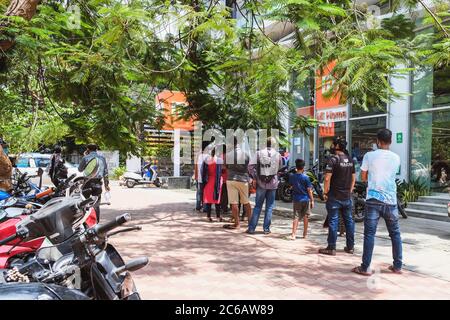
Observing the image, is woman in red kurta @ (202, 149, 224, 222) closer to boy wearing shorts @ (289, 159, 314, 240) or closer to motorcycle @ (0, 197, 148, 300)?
boy wearing shorts @ (289, 159, 314, 240)

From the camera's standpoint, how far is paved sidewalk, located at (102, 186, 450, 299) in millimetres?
4457

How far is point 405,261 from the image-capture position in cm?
593

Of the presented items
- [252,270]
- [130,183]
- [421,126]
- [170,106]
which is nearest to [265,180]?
[252,270]

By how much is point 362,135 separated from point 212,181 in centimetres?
668

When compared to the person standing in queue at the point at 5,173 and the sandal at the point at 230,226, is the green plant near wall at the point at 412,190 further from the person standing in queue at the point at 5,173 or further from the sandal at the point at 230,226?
the person standing in queue at the point at 5,173

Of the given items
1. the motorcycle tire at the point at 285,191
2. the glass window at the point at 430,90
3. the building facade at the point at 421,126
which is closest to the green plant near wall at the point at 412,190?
the building facade at the point at 421,126

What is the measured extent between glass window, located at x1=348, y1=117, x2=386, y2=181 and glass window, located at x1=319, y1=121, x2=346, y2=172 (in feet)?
1.66

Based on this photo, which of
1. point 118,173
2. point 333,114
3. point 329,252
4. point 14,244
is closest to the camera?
point 14,244

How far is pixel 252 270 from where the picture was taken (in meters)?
5.30

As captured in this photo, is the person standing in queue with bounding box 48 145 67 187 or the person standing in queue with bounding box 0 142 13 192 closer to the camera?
the person standing in queue with bounding box 0 142 13 192

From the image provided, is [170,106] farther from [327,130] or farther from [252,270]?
[327,130]

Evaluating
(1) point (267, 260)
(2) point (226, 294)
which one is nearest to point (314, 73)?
(1) point (267, 260)

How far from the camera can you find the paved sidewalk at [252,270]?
4.46 m

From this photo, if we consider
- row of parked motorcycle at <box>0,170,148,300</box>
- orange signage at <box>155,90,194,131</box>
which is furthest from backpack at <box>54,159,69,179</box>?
row of parked motorcycle at <box>0,170,148,300</box>
